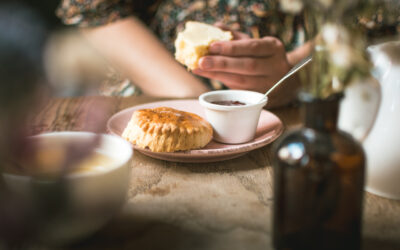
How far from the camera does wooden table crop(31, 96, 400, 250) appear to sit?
0.61 metres

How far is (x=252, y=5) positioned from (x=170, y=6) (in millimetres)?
397

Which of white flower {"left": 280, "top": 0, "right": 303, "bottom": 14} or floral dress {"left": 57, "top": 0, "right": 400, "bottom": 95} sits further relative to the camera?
floral dress {"left": 57, "top": 0, "right": 400, "bottom": 95}

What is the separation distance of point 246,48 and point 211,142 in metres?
0.39

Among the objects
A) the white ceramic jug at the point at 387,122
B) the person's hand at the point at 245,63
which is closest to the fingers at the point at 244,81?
the person's hand at the point at 245,63

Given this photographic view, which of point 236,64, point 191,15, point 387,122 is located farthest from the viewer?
point 191,15

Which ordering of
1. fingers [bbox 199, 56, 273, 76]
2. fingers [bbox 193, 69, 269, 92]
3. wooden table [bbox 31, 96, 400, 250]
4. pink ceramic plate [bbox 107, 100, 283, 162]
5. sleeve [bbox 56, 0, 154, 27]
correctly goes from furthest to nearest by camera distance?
sleeve [bbox 56, 0, 154, 27]
fingers [bbox 193, 69, 269, 92]
fingers [bbox 199, 56, 273, 76]
pink ceramic plate [bbox 107, 100, 283, 162]
wooden table [bbox 31, 96, 400, 250]

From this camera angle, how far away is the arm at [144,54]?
174 cm

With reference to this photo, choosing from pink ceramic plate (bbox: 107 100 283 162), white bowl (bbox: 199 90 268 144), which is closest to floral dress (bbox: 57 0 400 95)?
pink ceramic plate (bbox: 107 100 283 162)

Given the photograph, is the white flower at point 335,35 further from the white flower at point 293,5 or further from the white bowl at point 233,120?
the white bowl at point 233,120

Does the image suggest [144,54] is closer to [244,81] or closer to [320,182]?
[244,81]

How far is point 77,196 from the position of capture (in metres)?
0.54

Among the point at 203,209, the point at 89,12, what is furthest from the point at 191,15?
the point at 203,209

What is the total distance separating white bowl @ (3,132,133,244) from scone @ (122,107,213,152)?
0.28m

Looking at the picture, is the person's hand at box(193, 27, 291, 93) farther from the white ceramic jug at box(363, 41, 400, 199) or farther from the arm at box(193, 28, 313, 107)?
the white ceramic jug at box(363, 41, 400, 199)
